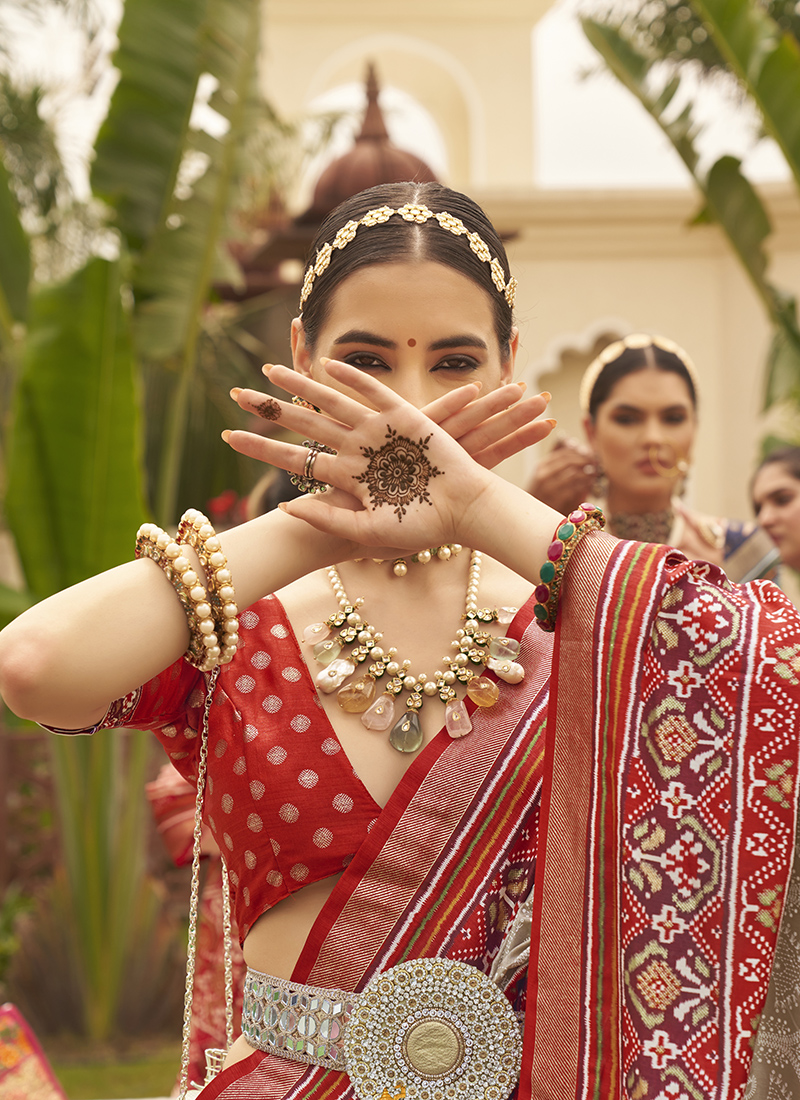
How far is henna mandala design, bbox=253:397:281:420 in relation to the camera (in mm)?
1296

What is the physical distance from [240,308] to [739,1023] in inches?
271

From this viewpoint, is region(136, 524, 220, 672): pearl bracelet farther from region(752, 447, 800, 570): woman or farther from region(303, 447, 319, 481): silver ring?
region(752, 447, 800, 570): woman

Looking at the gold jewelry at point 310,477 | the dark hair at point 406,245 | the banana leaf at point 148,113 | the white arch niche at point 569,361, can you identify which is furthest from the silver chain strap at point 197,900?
the white arch niche at point 569,361

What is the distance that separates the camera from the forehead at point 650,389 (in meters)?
3.39

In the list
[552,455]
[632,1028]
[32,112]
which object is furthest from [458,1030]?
[32,112]

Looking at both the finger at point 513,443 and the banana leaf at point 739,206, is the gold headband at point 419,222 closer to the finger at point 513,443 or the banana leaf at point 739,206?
the finger at point 513,443

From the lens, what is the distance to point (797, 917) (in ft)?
4.15

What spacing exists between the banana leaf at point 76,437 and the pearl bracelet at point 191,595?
9.90 ft

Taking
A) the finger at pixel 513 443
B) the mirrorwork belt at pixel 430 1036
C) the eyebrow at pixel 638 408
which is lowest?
the mirrorwork belt at pixel 430 1036

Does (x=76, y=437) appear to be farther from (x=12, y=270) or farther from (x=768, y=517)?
(x=768, y=517)

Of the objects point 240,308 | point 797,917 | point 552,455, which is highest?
point 240,308

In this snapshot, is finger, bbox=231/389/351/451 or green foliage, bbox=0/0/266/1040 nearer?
finger, bbox=231/389/351/451

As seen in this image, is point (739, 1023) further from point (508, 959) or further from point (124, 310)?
point (124, 310)

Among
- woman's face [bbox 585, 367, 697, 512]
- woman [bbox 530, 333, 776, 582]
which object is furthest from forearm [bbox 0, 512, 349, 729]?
woman's face [bbox 585, 367, 697, 512]
